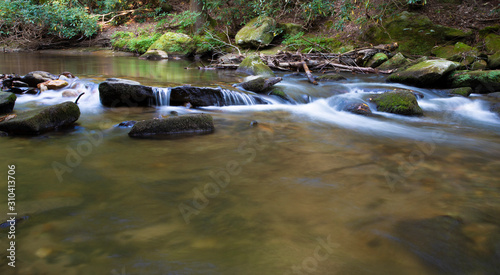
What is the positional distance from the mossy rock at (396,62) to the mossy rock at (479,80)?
2161 mm

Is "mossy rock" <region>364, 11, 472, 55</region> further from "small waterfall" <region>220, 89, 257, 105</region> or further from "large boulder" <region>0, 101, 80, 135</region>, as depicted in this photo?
"large boulder" <region>0, 101, 80, 135</region>

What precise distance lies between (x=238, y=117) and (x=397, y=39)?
10640 millimetres

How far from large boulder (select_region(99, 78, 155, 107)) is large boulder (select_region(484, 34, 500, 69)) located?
1095cm

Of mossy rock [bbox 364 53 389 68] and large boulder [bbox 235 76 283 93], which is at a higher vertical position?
mossy rock [bbox 364 53 389 68]

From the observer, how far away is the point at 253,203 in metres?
2.73

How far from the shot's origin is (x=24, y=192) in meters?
2.75

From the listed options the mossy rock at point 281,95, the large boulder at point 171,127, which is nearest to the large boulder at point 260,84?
the mossy rock at point 281,95

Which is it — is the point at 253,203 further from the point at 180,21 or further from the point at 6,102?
the point at 180,21

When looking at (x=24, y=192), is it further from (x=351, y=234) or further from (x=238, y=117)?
(x=238, y=117)

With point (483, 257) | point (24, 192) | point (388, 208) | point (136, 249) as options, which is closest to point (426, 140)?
point (388, 208)

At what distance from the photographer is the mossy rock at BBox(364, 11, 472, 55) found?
1279cm

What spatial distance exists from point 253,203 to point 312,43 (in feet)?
42.1

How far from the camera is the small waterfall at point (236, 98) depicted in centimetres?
743

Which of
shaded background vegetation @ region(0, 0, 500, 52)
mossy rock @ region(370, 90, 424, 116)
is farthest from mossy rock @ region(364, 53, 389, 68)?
mossy rock @ region(370, 90, 424, 116)
